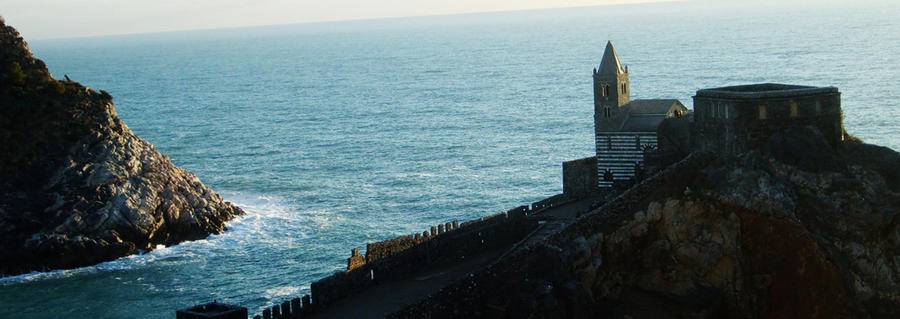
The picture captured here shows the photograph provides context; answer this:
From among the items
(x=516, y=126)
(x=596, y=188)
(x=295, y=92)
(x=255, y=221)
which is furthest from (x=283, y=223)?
(x=295, y=92)

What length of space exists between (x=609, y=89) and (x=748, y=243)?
14565 mm

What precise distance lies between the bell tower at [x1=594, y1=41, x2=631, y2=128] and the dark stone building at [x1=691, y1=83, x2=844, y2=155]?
7.94 metres

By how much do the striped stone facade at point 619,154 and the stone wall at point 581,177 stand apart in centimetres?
40

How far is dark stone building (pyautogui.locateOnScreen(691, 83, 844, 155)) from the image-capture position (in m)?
50.7

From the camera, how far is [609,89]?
59.4m

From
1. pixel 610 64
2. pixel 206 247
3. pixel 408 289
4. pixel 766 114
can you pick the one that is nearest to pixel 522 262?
pixel 408 289

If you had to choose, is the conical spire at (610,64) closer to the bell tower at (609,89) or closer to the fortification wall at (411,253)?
the bell tower at (609,89)

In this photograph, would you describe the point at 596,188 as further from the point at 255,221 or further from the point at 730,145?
the point at 255,221

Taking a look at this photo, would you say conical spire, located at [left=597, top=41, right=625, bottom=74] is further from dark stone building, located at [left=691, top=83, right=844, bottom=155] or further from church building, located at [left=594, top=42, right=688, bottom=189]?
dark stone building, located at [left=691, top=83, right=844, bottom=155]

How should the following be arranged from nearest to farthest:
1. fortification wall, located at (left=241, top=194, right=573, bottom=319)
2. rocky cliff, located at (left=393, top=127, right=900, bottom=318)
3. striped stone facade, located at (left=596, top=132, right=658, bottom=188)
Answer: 1. fortification wall, located at (left=241, top=194, right=573, bottom=319)
2. rocky cliff, located at (left=393, top=127, right=900, bottom=318)
3. striped stone facade, located at (left=596, top=132, right=658, bottom=188)

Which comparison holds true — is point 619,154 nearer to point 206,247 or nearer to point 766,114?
point 766,114

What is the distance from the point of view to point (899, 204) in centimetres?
4778

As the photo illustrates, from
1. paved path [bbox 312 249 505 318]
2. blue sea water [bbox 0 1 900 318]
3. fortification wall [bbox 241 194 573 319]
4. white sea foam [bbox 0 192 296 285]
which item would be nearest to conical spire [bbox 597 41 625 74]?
fortification wall [bbox 241 194 573 319]

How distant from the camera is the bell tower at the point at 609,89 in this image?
5928 centimetres
